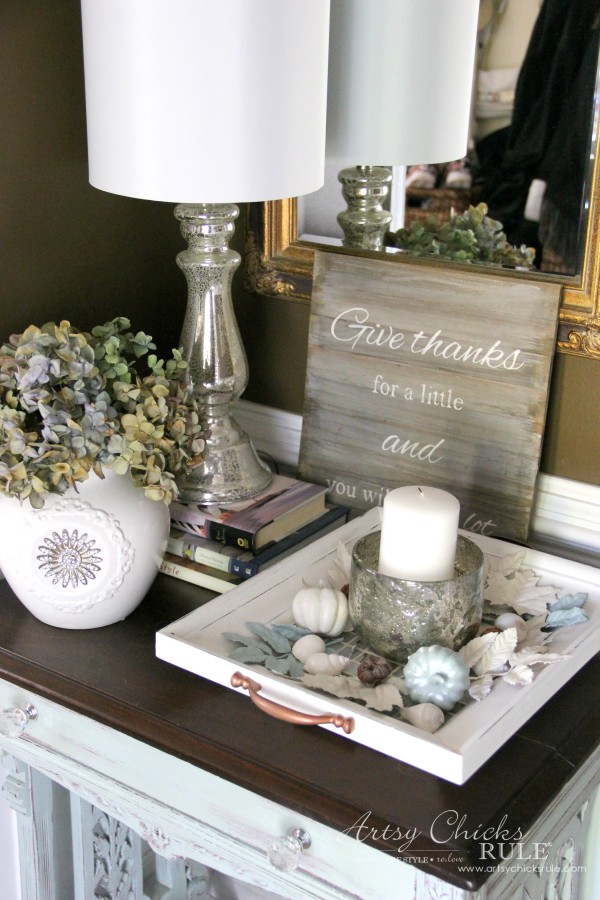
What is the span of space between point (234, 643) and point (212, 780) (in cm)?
13

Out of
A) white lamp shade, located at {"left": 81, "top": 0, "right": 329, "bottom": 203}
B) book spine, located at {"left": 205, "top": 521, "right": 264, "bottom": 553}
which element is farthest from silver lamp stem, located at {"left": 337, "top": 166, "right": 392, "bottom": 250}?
book spine, located at {"left": 205, "top": 521, "right": 264, "bottom": 553}

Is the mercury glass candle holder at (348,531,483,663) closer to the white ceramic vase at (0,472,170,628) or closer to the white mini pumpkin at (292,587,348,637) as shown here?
the white mini pumpkin at (292,587,348,637)

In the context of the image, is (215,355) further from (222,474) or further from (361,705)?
(361,705)

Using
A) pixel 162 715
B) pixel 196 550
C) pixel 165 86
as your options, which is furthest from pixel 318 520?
pixel 165 86

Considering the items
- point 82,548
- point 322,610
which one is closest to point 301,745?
→ point 322,610

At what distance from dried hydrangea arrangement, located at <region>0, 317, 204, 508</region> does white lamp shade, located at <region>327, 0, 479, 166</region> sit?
0.35 m

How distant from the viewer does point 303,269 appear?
1.32 m

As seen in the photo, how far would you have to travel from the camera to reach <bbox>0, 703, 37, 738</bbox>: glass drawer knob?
3.31 ft

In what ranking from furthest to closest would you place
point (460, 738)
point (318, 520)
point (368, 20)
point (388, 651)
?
point (318, 520), point (368, 20), point (388, 651), point (460, 738)

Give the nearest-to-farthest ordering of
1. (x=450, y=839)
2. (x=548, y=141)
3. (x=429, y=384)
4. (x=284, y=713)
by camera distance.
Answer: (x=450, y=839) → (x=284, y=713) → (x=548, y=141) → (x=429, y=384)

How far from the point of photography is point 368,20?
43.0 inches

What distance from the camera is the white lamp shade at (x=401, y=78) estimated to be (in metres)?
1.08

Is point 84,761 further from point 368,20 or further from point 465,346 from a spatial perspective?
point 368,20

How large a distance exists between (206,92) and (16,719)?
2.04 feet
